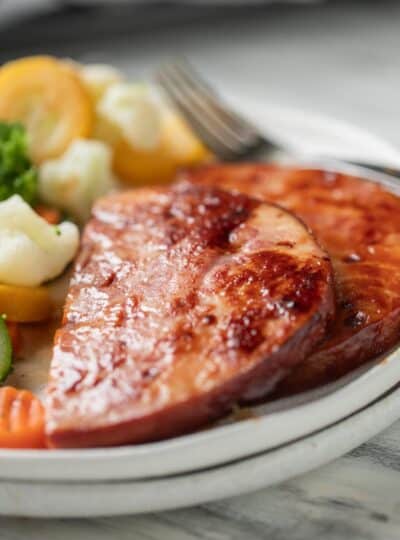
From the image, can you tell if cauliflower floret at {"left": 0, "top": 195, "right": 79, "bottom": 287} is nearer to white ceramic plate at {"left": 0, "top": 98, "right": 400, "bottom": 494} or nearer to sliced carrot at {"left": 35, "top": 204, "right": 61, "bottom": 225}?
sliced carrot at {"left": 35, "top": 204, "right": 61, "bottom": 225}

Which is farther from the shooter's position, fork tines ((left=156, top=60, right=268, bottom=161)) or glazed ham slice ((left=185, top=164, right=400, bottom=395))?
fork tines ((left=156, top=60, right=268, bottom=161))

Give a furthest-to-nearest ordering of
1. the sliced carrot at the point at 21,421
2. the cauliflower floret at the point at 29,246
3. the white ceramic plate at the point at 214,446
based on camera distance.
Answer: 1. the cauliflower floret at the point at 29,246
2. the sliced carrot at the point at 21,421
3. the white ceramic plate at the point at 214,446

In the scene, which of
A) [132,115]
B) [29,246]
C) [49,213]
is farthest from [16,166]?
[29,246]

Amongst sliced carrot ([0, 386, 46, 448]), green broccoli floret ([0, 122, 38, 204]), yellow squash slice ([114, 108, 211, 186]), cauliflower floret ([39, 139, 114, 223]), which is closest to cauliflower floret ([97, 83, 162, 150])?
yellow squash slice ([114, 108, 211, 186])

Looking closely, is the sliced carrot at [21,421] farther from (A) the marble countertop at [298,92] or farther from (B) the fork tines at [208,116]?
(B) the fork tines at [208,116]

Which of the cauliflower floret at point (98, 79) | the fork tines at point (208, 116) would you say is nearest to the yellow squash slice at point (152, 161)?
the fork tines at point (208, 116)

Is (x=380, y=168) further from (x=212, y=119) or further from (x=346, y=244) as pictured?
(x=212, y=119)
